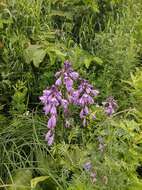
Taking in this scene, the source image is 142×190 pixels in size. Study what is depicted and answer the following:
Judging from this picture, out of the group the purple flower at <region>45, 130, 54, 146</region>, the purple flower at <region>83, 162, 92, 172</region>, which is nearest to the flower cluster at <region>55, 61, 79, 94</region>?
the purple flower at <region>45, 130, 54, 146</region>

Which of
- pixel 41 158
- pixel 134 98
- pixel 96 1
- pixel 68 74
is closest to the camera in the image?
pixel 68 74

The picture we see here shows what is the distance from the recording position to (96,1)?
365 cm

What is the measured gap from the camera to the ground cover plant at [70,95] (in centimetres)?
235

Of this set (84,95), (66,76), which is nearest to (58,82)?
(66,76)

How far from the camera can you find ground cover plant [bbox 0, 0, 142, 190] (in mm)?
2354

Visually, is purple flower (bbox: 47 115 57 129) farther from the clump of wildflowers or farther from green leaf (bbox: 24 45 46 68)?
green leaf (bbox: 24 45 46 68)

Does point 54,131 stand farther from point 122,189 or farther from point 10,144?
point 122,189

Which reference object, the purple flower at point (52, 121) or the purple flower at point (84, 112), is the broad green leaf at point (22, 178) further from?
the purple flower at point (84, 112)

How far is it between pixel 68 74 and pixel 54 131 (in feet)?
1.13

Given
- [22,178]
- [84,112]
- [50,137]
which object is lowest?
[22,178]

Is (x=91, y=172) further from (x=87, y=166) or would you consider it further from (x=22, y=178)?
(x=22, y=178)

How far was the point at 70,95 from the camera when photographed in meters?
2.59

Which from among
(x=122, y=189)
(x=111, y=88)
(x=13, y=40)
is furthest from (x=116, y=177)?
(x=13, y=40)

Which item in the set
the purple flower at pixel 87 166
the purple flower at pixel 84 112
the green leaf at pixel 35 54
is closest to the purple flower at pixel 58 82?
the purple flower at pixel 84 112
